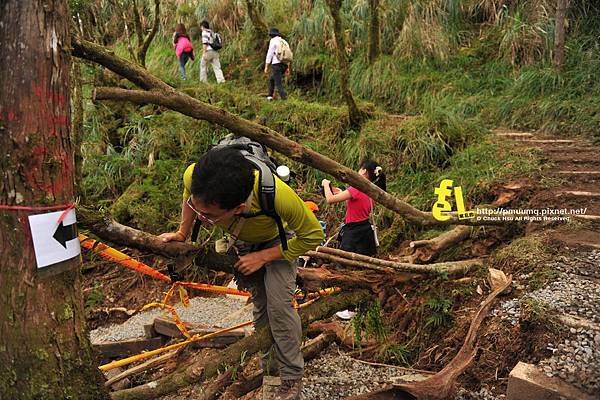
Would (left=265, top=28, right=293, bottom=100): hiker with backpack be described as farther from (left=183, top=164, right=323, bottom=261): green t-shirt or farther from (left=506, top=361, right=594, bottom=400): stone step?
(left=506, top=361, right=594, bottom=400): stone step

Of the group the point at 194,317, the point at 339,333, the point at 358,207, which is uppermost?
the point at 358,207

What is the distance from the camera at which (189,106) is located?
134 inches

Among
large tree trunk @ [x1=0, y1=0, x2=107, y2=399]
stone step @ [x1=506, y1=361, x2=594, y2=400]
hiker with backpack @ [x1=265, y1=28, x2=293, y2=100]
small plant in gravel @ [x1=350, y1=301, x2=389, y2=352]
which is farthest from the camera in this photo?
hiker with backpack @ [x1=265, y1=28, x2=293, y2=100]

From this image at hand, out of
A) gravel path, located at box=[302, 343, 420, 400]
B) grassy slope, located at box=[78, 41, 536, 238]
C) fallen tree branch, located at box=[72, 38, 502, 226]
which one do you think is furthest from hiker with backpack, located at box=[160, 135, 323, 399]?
grassy slope, located at box=[78, 41, 536, 238]

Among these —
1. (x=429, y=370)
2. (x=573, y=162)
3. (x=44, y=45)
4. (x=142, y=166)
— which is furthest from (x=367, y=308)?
(x=142, y=166)

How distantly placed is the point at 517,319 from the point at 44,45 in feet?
10.6

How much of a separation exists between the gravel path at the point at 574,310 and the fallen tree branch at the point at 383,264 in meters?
0.59

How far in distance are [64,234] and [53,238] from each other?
0.20 feet

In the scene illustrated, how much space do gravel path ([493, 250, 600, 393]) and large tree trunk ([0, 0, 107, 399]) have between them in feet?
8.36

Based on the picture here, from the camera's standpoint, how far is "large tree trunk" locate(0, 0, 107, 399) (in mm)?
1810

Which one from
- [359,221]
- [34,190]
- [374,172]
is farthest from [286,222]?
[359,221]

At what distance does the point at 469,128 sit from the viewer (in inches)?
285

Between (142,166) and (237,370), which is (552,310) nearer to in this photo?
(237,370)

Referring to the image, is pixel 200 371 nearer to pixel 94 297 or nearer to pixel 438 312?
pixel 438 312
